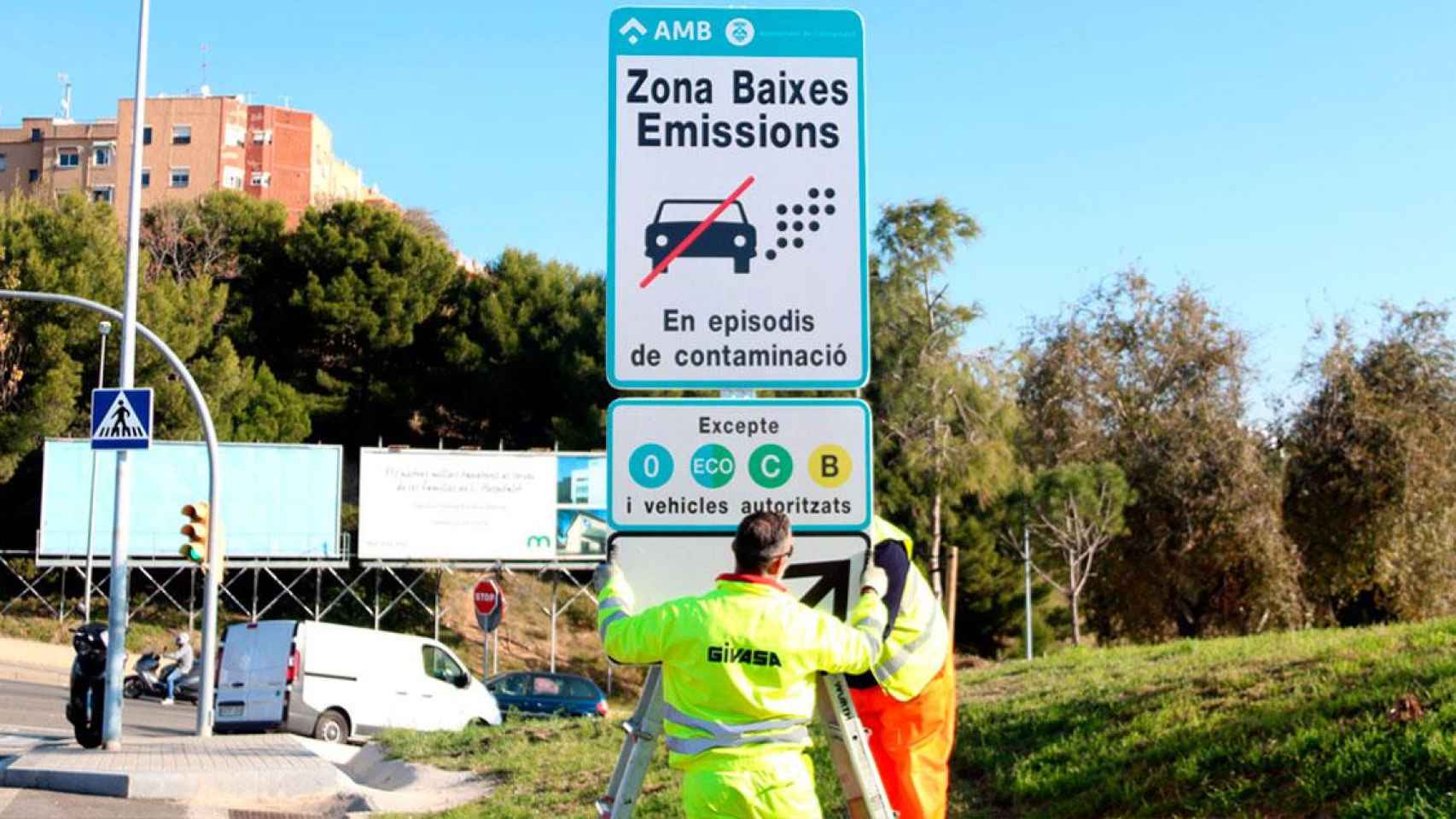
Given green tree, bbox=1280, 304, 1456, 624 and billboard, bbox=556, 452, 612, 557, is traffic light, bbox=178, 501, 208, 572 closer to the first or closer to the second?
green tree, bbox=1280, 304, 1456, 624

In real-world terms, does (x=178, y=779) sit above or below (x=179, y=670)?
above

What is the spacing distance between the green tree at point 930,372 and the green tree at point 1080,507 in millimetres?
7022

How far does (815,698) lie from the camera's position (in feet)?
15.9

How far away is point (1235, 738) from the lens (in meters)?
8.16

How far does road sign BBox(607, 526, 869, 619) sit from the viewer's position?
15.7ft

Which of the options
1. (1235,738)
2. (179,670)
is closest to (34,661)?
(179,670)

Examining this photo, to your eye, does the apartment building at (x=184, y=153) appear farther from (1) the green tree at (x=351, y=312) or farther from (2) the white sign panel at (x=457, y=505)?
(2) the white sign panel at (x=457, y=505)

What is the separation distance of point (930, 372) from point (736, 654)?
30.9 metres

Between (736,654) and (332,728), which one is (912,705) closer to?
(736,654)

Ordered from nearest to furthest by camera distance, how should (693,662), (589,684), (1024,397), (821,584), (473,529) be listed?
1. (693,662)
2. (821,584)
3. (589,684)
4. (1024,397)
5. (473,529)

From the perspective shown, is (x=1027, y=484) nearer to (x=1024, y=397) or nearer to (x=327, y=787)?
(x=1024, y=397)

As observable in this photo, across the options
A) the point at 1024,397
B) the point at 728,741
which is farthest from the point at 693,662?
the point at 1024,397

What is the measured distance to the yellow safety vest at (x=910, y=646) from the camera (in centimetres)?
531

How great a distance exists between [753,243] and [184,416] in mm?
43511
